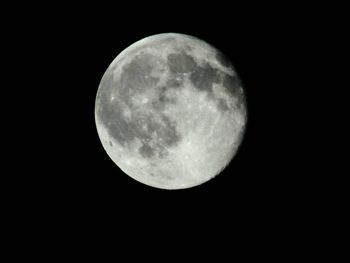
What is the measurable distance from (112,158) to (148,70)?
3.81 feet

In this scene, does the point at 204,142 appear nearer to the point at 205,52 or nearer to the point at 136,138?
the point at 136,138

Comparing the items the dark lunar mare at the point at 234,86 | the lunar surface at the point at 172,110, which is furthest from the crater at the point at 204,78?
the dark lunar mare at the point at 234,86

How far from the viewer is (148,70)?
369cm

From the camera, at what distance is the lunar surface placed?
11.9ft

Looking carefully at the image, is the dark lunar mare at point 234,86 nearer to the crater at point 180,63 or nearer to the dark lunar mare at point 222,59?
the dark lunar mare at point 222,59

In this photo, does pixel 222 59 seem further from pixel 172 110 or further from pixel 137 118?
pixel 137 118

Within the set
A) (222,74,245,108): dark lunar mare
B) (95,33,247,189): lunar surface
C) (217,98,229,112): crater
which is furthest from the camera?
(222,74,245,108): dark lunar mare

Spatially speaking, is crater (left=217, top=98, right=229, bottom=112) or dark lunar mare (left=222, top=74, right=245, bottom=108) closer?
crater (left=217, top=98, right=229, bottom=112)

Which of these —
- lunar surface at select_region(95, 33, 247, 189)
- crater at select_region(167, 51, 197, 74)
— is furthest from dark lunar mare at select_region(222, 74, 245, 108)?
crater at select_region(167, 51, 197, 74)

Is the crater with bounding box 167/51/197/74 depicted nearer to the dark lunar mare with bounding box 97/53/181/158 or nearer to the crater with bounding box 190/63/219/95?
the crater with bounding box 190/63/219/95

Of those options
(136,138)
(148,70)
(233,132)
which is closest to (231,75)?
(233,132)

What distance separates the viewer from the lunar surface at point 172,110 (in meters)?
3.62

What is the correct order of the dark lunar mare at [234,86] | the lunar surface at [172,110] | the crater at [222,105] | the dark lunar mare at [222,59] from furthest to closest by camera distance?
the dark lunar mare at [222,59] < the dark lunar mare at [234,86] < the crater at [222,105] < the lunar surface at [172,110]

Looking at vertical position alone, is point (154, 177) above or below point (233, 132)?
below
